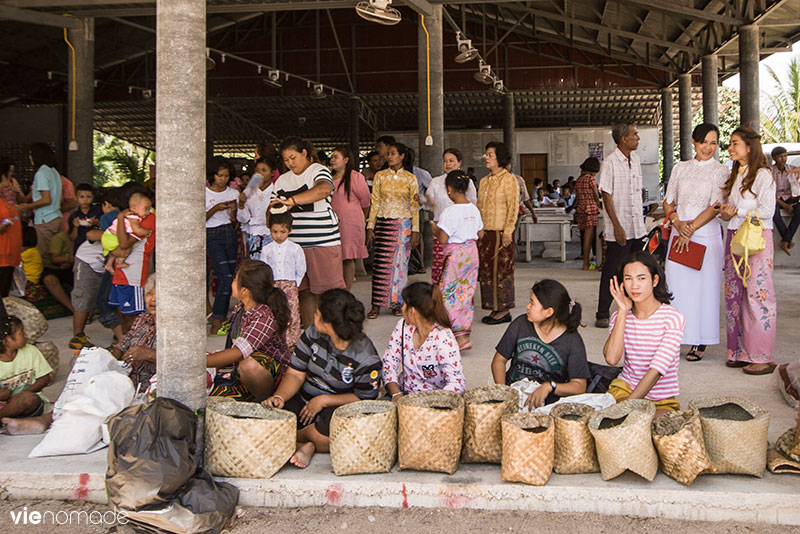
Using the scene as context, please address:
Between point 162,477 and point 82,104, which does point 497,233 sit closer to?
point 162,477

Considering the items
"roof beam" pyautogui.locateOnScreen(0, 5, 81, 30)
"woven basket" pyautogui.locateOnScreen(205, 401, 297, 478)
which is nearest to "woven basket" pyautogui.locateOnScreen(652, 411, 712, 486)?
"woven basket" pyautogui.locateOnScreen(205, 401, 297, 478)

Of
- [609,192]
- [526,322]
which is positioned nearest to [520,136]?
[609,192]

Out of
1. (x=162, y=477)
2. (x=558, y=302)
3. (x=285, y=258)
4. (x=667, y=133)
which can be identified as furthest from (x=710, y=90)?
(x=162, y=477)

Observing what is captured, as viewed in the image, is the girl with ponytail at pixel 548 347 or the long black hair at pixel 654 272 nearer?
the girl with ponytail at pixel 548 347

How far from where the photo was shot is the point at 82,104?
10266mm

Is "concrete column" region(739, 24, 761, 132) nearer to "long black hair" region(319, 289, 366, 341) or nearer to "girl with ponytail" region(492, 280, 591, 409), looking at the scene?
"girl with ponytail" region(492, 280, 591, 409)

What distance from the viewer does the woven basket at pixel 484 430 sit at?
10.0 feet

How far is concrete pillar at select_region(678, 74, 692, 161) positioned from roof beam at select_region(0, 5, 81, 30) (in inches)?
479

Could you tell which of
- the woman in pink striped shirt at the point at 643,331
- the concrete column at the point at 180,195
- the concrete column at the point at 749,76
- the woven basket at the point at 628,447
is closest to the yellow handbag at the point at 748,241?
the woman in pink striped shirt at the point at 643,331

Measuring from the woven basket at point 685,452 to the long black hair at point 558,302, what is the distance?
30.4 inches

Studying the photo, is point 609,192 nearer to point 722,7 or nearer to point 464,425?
point 464,425

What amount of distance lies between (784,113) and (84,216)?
2375 centimetres

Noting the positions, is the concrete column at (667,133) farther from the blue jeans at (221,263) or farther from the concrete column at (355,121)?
the blue jeans at (221,263)

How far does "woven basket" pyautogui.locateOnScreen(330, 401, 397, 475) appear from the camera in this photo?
9.75 ft
